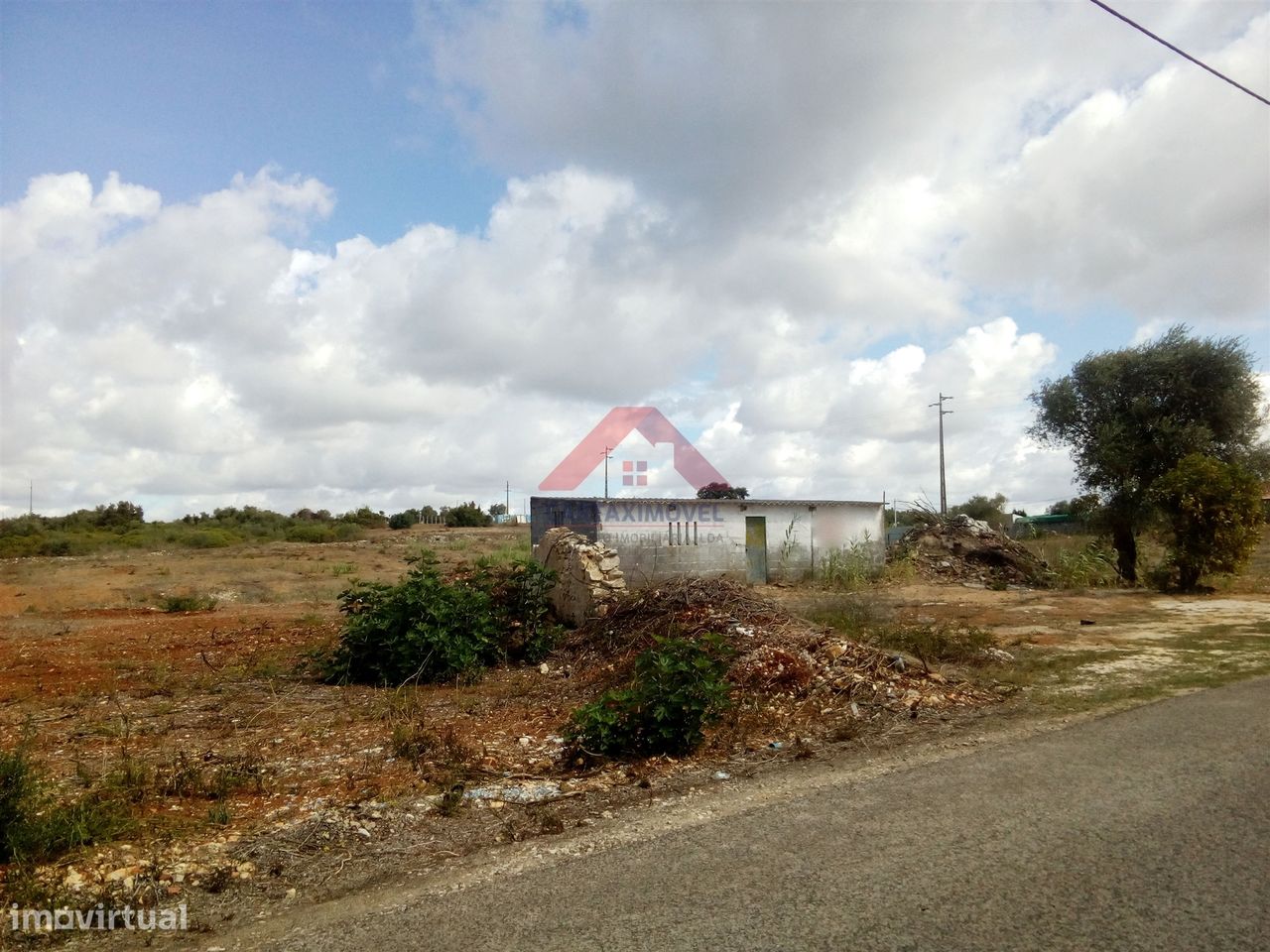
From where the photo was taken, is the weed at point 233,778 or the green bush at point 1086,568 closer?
the weed at point 233,778

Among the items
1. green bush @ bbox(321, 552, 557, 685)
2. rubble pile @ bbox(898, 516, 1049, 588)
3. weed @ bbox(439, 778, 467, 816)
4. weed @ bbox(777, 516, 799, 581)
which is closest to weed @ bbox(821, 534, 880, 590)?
weed @ bbox(777, 516, 799, 581)

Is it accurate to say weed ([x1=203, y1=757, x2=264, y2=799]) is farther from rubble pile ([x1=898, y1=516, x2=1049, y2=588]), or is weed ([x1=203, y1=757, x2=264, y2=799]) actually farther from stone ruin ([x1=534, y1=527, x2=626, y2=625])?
rubble pile ([x1=898, y1=516, x2=1049, y2=588])

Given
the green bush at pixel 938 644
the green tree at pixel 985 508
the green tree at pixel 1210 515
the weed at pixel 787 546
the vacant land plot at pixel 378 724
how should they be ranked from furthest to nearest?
the green tree at pixel 985 508 < the weed at pixel 787 546 < the green tree at pixel 1210 515 < the green bush at pixel 938 644 < the vacant land plot at pixel 378 724

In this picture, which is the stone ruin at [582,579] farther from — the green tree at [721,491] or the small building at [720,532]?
the green tree at [721,491]

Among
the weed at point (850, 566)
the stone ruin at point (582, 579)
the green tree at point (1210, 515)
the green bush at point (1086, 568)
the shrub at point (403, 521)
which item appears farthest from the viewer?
the shrub at point (403, 521)

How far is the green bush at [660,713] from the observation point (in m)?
6.05

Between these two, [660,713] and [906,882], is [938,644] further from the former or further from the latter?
[906,882]

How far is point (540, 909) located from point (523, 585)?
27.5 feet

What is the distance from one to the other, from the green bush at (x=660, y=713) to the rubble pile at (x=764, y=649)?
2.77 ft

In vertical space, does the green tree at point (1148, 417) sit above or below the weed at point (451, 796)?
above

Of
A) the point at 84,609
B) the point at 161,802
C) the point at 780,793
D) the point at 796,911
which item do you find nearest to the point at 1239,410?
the point at 780,793

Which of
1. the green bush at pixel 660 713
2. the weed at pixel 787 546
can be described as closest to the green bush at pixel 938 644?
the green bush at pixel 660 713

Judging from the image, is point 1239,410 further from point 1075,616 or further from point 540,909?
point 540,909

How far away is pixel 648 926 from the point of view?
3.26 m
